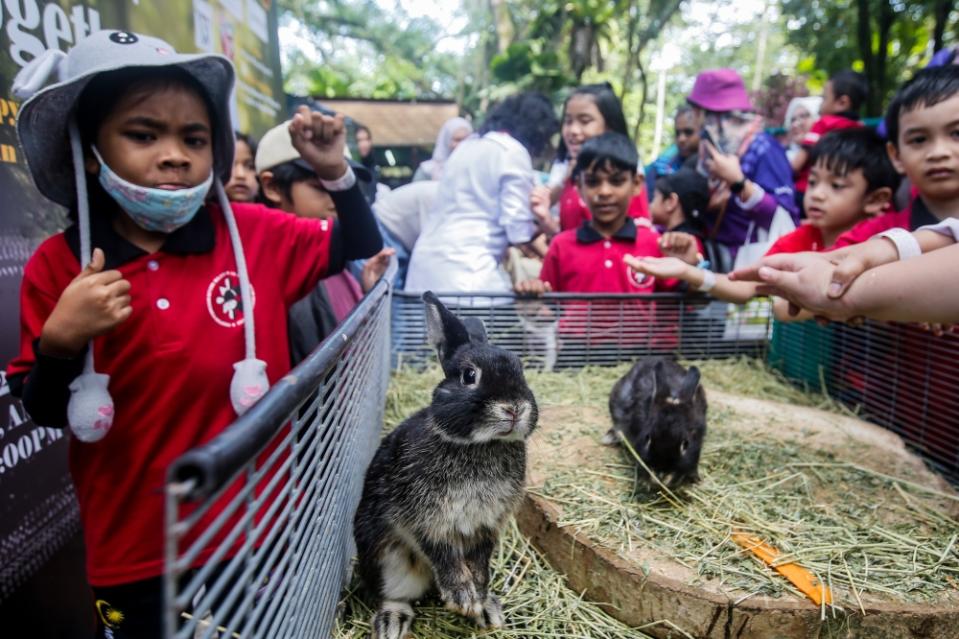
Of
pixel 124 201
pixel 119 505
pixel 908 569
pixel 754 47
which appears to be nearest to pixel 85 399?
pixel 119 505

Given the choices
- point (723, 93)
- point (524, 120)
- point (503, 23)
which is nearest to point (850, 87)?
point (723, 93)

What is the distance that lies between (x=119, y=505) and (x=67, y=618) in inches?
49.1

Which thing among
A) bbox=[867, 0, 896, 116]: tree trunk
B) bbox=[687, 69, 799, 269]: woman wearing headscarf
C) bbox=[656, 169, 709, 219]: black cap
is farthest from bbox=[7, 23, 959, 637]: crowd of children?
bbox=[867, 0, 896, 116]: tree trunk

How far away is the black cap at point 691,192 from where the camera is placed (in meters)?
4.91

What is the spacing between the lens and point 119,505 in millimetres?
1734

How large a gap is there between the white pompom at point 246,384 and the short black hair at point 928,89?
270 cm

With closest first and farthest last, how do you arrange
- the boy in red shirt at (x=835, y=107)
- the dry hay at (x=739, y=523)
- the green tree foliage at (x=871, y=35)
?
the dry hay at (x=739, y=523) → the boy in red shirt at (x=835, y=107) → the green tree foliage at (x=871, y=35)

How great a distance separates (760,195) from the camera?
4.70 metres

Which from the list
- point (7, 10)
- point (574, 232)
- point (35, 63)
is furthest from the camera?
point (574, 232)

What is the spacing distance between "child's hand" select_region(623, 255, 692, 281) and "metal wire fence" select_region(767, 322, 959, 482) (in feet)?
3.59

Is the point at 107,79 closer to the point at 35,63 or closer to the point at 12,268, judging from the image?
the point at 35,63

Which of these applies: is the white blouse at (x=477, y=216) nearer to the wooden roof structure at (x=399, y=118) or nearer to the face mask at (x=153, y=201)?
the face mask at (x=153, y=201)

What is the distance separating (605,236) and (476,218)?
2.95ft

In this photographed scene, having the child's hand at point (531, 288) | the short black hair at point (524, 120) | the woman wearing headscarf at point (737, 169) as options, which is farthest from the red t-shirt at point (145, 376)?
the woman wearing headscarf at point (737, 169)
